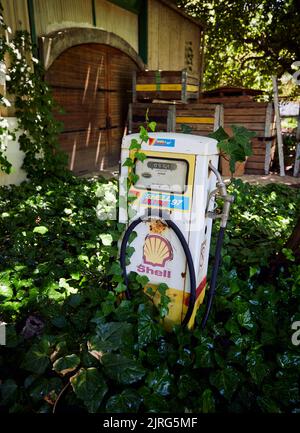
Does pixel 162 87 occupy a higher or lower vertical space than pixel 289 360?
higher

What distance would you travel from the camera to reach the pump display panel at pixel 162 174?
6.64ft

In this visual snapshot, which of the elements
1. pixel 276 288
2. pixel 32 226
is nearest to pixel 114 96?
pixel 32 226

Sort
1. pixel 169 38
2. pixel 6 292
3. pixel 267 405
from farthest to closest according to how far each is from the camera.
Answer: pixel 169 38, pixel 6 292, pixel 267 405

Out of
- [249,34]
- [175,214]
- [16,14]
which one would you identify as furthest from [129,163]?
[249,34]

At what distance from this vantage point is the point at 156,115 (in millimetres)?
7691

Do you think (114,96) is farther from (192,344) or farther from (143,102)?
(192,344)

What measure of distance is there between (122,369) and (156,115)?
262 inches

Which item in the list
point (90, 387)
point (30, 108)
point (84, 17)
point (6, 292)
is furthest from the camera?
point (84, 17)

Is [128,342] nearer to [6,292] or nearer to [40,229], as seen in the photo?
[6,292]

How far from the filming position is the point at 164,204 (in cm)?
209

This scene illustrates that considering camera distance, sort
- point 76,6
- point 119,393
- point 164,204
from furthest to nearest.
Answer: point 76,6 < point 164,204 < point 119,393

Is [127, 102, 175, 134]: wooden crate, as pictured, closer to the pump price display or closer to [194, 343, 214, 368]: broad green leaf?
the pump price display

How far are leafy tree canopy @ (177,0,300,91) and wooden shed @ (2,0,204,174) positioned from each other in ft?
10.3
